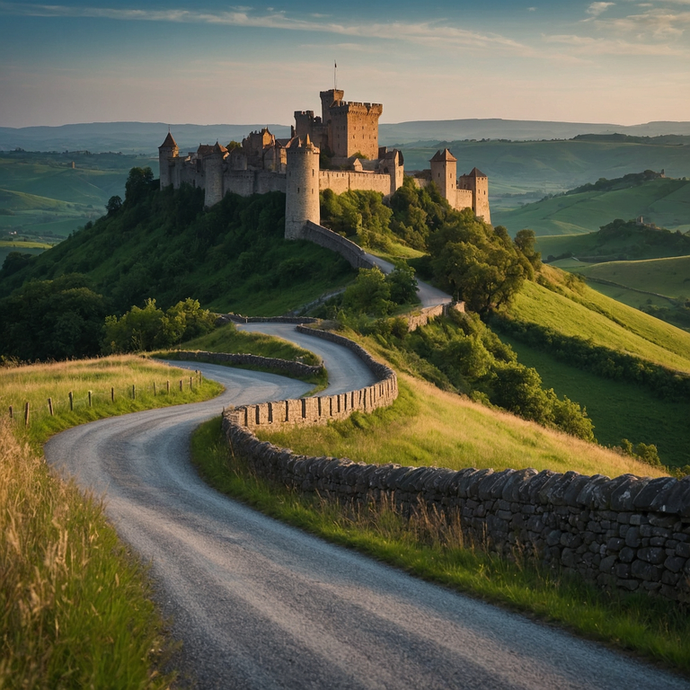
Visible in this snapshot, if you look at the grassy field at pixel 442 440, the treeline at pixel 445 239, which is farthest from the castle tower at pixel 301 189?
the grassy field at pixel 442 440

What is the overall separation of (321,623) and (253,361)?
31.6m

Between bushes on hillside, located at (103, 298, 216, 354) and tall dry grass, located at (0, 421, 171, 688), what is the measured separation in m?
44.6

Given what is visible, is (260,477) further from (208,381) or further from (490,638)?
(208,381)

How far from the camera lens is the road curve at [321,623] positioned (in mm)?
7426

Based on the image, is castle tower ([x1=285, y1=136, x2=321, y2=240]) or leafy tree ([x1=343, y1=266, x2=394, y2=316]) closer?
leafy tree ([x1=343, y1=266, x2=394, y2=316])

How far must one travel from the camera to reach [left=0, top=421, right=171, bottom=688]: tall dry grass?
20.7 feet

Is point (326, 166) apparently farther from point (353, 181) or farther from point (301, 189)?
point (301, 189)

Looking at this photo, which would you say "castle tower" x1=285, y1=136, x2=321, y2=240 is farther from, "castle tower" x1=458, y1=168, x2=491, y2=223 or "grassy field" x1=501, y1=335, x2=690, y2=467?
"grassy field" x1=501, y1=335, x2=690, y2=467

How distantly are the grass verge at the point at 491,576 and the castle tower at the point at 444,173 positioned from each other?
95.5 metres

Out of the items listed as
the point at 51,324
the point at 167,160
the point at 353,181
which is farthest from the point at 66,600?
the point at 167,160

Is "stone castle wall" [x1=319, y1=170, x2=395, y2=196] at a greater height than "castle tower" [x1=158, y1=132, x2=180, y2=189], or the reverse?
"castle tower" [x1=158, y1=132, x2=180, y2=189]

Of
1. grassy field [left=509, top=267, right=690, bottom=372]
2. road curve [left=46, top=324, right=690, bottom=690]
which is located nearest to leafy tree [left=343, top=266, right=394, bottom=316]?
grassy field [left=509, top=267, right=690, bottom=372]

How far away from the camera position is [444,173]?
106938 millimetres

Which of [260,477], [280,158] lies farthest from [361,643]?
[280,158]
